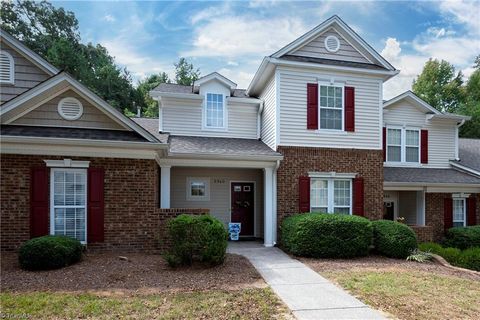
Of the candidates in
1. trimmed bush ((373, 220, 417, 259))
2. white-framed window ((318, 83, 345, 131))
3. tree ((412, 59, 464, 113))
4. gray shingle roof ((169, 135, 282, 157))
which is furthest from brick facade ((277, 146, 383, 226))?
tree ((412, 59, 464, 113))

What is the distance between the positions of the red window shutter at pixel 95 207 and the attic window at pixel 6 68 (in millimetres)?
4902

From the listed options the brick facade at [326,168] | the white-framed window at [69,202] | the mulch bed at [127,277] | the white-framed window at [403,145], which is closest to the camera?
the mulch bed at [127,277]

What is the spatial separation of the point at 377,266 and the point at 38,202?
904 cm

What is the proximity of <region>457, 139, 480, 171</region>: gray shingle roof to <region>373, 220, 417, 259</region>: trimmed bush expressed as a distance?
24.7 feet

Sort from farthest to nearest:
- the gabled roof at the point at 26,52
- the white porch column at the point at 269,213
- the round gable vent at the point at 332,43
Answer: the round gable vent at the point at 332,43 < the white porch column at the point at 269,213 < the gabled roof at the point at 26,52

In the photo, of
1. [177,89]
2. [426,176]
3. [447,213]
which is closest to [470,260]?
[447,213]

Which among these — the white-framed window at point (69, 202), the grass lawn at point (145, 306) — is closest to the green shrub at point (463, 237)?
the grass lawn at point (145, 306)

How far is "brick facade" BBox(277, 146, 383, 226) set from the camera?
1127 centimetres

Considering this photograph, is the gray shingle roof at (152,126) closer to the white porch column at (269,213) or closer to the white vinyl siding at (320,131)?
the white porch column at (269,213)

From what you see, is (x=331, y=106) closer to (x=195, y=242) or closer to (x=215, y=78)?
(x=215, y=78)

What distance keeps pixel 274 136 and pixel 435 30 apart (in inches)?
356

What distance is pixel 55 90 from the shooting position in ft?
30.1

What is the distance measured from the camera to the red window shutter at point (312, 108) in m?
11.6

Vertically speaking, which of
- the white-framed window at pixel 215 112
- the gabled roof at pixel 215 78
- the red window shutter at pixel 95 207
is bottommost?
the red window shutter at pixel 95 207
